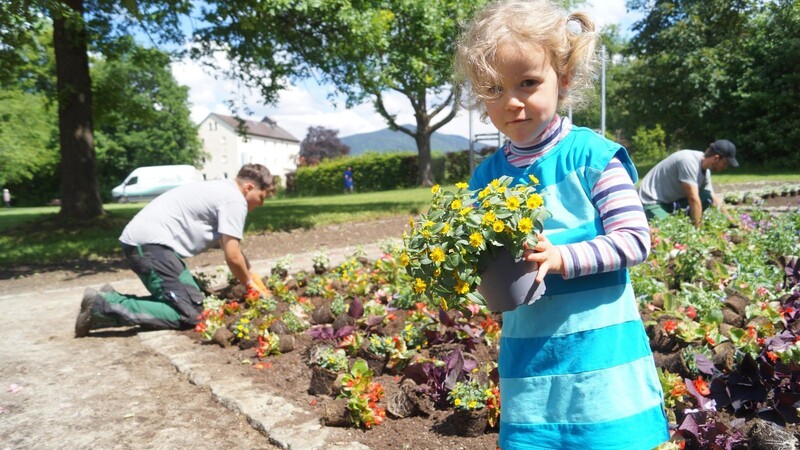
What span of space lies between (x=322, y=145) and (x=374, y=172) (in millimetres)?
38007

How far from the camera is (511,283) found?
5.09 feet

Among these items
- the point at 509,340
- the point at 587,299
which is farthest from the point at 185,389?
the point at 587,299

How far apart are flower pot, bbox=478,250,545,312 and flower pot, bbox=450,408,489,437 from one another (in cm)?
122

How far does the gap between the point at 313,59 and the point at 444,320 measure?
10.2m

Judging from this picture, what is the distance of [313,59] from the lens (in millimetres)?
12906

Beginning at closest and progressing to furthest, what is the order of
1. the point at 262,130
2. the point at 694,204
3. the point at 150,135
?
the point at 694,204, the point at 150,135, the point at 262,130

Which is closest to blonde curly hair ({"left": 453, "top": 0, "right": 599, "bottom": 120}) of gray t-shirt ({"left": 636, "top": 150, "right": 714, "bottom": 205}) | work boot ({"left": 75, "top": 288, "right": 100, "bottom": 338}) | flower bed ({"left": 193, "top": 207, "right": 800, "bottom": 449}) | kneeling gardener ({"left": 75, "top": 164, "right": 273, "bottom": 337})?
flower bed ({"left": 193, "top": 207, "right": 800, "bottom": 449})

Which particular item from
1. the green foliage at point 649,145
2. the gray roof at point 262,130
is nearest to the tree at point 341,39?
the green foliage at point 649,145

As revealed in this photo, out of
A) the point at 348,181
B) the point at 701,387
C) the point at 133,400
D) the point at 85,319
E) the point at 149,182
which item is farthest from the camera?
the point at 149,182

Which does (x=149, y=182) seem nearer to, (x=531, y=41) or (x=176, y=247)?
(x=176, y=247)

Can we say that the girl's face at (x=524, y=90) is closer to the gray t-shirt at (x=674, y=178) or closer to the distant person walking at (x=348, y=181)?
the gray t-shirt at (x=674, y=178)

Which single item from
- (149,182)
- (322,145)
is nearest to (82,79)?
(149,182)

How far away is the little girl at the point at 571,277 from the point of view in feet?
5.44

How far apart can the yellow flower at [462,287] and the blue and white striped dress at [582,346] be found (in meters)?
0.27
